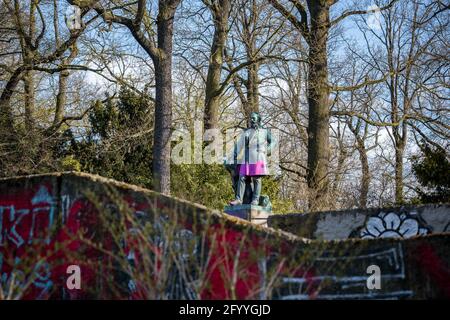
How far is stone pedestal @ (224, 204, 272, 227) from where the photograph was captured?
13.7 metres

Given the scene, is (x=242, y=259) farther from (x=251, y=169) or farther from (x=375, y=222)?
(x=251, y=169)

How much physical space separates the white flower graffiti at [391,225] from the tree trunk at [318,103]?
7152mm

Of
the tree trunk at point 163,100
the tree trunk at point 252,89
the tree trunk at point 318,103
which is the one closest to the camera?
the tree trunk at point 163,100

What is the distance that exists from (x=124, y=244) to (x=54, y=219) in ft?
4.37

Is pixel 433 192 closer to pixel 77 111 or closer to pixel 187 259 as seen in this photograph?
pixel 187 259

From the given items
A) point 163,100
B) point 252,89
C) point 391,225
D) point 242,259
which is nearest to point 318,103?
point 252,89

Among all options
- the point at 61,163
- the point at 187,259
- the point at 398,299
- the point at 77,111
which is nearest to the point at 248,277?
the point at 187,259

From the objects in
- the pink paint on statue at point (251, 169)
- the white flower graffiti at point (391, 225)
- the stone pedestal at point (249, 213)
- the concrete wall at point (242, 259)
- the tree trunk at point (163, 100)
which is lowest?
the concrete wall at point (242, 259)

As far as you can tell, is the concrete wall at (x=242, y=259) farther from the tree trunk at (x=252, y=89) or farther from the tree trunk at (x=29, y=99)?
the tree trunk at (x=252, y=89)

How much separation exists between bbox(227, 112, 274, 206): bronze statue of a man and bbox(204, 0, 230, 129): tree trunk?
737 cm

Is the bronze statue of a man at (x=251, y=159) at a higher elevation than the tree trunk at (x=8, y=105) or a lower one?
lower

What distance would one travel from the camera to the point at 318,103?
2116 centimetres

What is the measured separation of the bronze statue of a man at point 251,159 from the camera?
549 inches

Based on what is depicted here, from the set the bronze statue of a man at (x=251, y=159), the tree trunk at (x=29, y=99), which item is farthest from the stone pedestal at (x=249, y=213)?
the tree trunk at (x=29, y=99)
